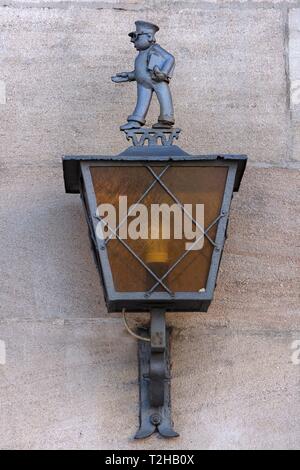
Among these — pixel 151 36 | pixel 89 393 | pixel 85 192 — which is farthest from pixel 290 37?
pixel 89 393

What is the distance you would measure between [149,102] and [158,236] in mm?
498

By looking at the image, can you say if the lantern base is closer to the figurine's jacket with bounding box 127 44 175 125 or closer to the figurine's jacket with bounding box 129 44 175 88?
the figurine's jacket with bounding box 127 44 175 125

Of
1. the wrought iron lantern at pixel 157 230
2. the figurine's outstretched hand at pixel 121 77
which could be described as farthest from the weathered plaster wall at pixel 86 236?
the figurine's outstretched hand at pixel 121 77

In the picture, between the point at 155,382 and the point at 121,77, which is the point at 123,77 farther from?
the point at 155,382

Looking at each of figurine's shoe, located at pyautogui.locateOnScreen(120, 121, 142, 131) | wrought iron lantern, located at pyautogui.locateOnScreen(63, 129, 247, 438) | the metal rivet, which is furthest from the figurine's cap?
the metal rivet

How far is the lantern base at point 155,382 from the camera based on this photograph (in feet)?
10.6

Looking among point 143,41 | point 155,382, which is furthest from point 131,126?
point 155,382

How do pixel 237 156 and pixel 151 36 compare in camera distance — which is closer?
pixel 237 156

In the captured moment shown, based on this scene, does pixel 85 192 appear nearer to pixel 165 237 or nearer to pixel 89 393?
pixel 165 237

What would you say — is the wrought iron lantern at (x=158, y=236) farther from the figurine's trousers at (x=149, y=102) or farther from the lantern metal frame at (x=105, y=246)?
the figurine's trousers at (x=149, y=102)

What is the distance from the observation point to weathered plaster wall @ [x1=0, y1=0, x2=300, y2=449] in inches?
132
